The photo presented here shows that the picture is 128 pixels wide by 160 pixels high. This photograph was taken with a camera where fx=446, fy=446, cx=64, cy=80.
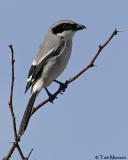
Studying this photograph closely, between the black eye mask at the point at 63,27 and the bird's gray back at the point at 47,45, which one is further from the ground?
the black eye mask at the point at 63,27

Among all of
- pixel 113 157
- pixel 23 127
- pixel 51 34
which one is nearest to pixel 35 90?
pixel 51 34

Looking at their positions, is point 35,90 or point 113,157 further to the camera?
point 35,90

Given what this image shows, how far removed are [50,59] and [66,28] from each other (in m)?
0.50

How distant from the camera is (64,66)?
17.0 feet

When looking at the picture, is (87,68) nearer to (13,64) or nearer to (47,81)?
(13,64)

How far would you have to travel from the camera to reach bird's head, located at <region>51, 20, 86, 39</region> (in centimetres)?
536

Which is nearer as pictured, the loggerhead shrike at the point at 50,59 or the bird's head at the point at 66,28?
the loggerhead shrike at the point at 50,59

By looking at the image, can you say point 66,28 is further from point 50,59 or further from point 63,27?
point 50,59

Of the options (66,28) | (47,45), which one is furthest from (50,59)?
(66,28)

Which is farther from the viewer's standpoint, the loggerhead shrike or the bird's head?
the bird's head

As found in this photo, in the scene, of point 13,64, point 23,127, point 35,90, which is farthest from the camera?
point 35,90

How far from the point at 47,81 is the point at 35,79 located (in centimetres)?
16

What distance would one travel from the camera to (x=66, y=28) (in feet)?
17.9

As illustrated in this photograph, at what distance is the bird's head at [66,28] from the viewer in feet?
17.6
